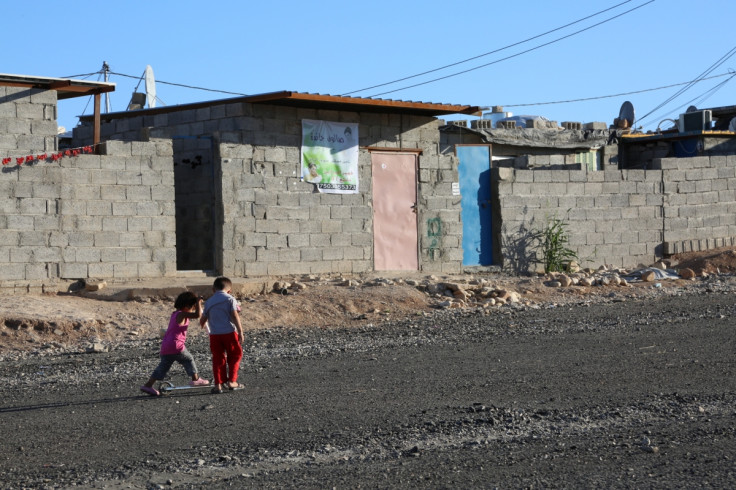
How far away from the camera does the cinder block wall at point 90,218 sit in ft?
44.9

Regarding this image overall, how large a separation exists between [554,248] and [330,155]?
16.7 feet

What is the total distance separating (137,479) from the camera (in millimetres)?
5449

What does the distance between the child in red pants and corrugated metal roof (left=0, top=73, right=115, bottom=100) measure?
21.4 ft

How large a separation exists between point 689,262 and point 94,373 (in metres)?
14.1

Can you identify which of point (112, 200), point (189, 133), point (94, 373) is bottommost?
point (94, 373)

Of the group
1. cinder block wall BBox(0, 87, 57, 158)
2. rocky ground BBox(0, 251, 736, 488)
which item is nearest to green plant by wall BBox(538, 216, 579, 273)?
rocky ground BBox(0, 251, 736, 488)

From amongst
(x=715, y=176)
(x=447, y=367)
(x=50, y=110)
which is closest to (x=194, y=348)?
(x=447, y=367)

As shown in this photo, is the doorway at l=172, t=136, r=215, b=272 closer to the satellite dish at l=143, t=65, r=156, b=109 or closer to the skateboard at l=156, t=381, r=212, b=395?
the satellite dish at l=143, t=65, r=156, b=109

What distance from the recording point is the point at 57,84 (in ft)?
45.4

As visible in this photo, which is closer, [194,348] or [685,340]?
[685,340]

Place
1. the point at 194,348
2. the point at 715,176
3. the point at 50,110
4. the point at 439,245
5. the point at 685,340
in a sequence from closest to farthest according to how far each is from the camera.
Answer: the point at 685,340, the point at 194,348, the point at 50,110, the point at 439,245, the point at 715,176

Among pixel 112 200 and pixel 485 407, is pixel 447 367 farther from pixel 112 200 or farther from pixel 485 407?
pixel 112 200

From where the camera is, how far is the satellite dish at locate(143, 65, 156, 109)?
2044cm

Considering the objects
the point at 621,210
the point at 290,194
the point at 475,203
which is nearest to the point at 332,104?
the point at 290,194
